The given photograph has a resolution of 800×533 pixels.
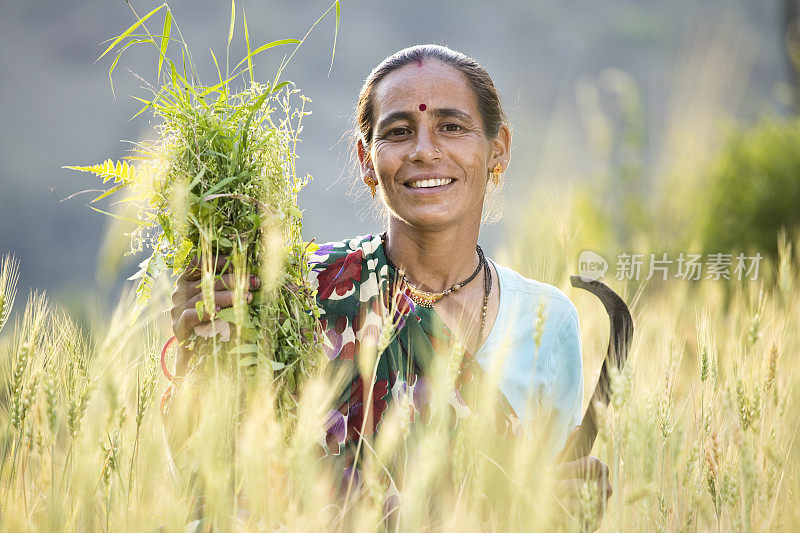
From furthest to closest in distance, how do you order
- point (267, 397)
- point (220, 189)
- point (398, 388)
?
point (398, 388) → point (220, 189) → point (267, 397)

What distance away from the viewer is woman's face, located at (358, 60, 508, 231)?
186 centimetres

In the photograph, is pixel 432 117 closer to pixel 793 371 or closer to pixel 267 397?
pixel 267 397

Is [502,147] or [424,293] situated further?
[502,147]

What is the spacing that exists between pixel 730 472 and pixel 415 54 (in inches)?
53.2

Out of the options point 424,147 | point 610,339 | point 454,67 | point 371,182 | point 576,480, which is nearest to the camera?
point 576,480

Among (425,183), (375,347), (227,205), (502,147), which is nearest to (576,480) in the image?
(375,347)

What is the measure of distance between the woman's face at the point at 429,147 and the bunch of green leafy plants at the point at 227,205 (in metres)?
0.46

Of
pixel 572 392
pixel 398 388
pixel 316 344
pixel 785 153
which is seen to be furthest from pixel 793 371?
pixel 785 153

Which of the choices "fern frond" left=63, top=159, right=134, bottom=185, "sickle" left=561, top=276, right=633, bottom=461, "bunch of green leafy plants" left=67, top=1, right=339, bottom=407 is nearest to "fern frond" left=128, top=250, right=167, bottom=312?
"bunch of green leafy plants" left=67, top=1, right=339, bottom=407

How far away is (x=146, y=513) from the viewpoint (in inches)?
52.7

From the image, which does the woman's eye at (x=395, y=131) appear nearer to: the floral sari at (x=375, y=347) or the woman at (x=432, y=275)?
the woman at (x=432, y=275)

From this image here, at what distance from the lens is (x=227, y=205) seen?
54.9 inches

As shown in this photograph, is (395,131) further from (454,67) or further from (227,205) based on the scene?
(227,205)

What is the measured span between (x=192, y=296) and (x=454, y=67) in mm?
1021
